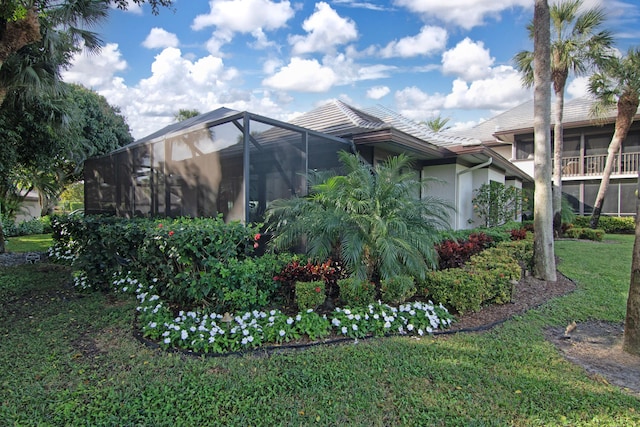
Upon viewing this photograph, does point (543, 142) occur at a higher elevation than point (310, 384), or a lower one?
higher

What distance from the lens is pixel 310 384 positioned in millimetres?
2705

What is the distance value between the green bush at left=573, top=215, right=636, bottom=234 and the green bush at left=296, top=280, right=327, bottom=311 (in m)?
17.5

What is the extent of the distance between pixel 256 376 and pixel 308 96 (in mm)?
11052

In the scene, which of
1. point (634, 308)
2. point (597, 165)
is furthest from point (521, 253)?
point (597, 165)

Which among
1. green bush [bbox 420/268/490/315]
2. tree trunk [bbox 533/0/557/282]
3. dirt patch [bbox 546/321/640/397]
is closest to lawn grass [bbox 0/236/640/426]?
dirt patch [bbox 546/321/640/397]

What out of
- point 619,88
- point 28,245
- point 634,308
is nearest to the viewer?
point 634,308

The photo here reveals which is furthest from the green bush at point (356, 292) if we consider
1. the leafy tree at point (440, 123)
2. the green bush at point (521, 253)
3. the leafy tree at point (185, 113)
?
the leafy tree at point (185, 113)

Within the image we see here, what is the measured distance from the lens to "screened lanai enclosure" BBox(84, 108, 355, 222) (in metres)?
5.29

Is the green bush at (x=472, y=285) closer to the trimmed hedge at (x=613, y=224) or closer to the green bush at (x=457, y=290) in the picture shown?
the green bush at (x=457, y=290)

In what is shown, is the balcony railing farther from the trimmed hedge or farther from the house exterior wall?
the house exterior wall

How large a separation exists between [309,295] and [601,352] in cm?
293

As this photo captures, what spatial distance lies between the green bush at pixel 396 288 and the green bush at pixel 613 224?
1659cm

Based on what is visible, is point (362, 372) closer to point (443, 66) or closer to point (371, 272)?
point (371, 272)

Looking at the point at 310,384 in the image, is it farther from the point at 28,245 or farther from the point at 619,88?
the point at 619,88
